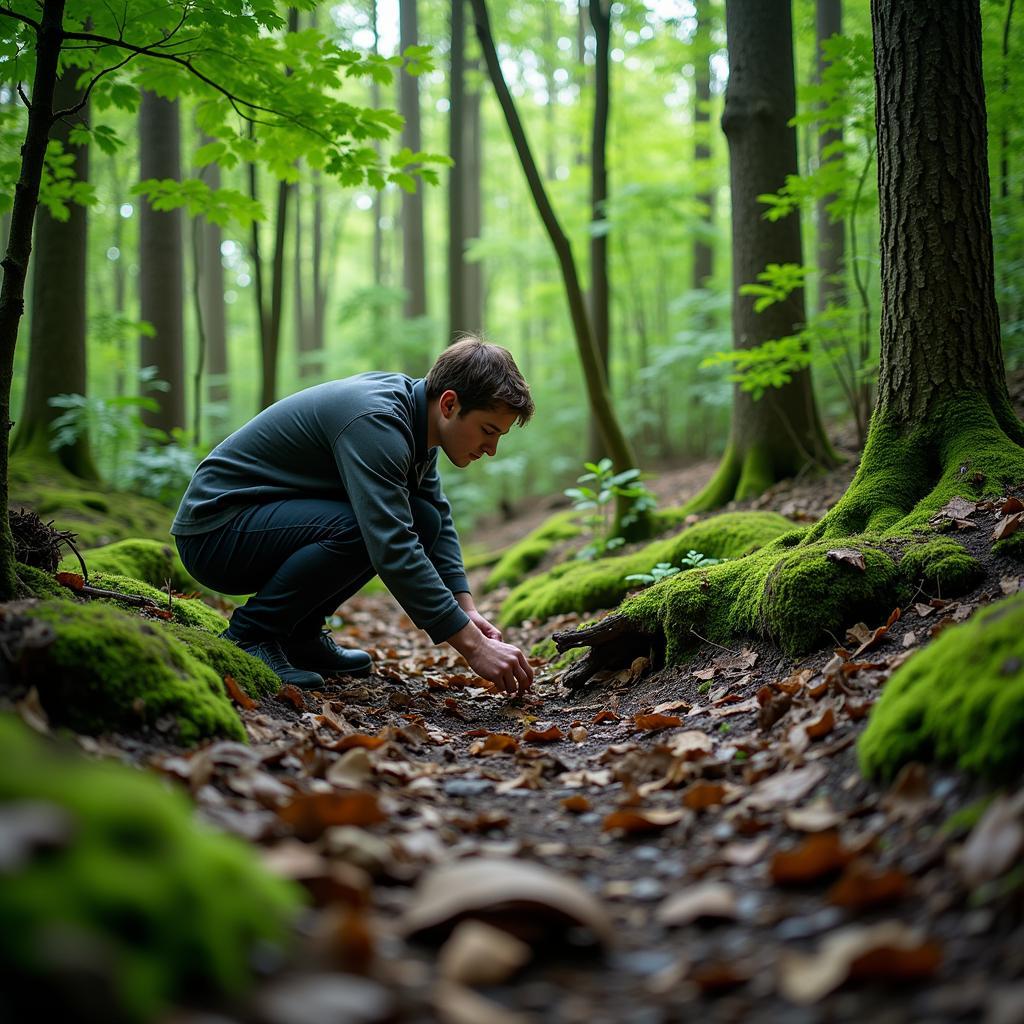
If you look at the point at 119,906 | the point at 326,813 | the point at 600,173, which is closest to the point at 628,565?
the point at 326,813

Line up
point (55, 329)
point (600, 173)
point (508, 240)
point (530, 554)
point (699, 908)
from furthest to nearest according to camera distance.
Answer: point (508, 240) → point (600, 173) → point (530, 554) → point (55, 329) → point (699, 908)

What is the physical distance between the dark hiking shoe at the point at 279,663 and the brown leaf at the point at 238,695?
60cm

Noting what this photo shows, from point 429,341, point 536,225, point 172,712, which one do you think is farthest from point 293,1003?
point 536,225

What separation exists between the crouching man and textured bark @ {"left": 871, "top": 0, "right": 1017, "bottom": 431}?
5.62 feet

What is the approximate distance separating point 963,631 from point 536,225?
66.1ft

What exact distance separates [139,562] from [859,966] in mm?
4532

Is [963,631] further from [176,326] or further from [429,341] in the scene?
[429,341]

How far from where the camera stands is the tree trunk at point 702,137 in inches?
420

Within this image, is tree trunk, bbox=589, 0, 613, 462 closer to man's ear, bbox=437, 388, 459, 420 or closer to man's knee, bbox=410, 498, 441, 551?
man's knee, bbox=410, 498, 441, 551

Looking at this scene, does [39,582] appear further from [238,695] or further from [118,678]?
[118,678]

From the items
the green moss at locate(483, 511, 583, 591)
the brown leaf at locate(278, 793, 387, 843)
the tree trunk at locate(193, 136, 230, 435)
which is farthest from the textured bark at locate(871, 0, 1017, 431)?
the tree trunk at locate(193, 136, 230, 435)

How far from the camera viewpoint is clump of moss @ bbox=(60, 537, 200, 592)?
438 cm

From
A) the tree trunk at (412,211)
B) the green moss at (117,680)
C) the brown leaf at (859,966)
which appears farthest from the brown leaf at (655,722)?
the tree trunk at (412,211)

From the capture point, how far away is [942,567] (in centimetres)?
276
